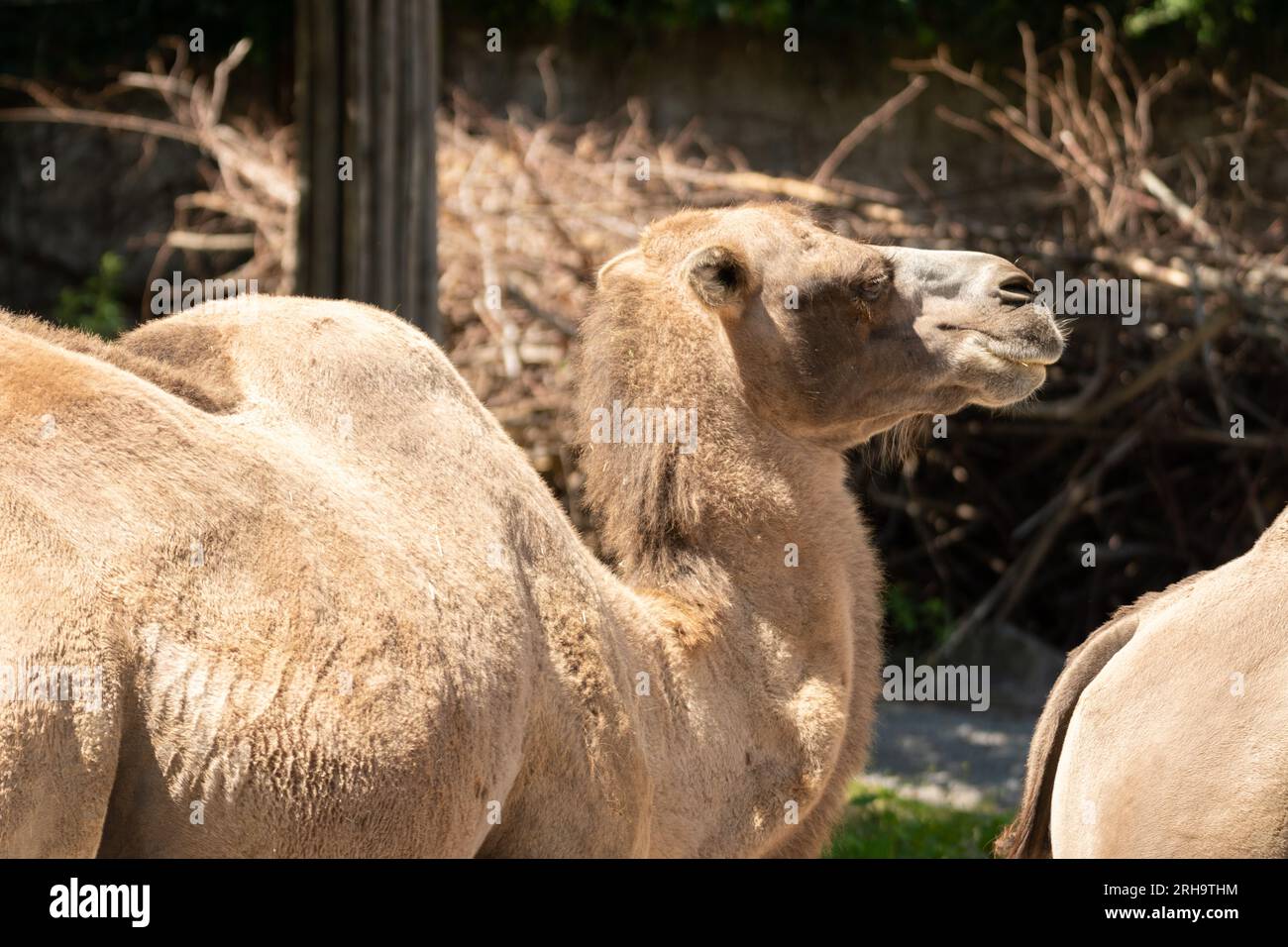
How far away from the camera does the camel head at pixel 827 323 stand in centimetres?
393

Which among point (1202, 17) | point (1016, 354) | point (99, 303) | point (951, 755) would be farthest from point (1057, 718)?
point (99, 303)

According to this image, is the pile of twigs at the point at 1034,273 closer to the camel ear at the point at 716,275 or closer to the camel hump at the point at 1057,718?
the camel ear at the point at 716,275

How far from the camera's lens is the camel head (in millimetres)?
3932

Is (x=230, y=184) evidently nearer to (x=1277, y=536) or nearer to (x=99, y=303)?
(x=99, y=303)

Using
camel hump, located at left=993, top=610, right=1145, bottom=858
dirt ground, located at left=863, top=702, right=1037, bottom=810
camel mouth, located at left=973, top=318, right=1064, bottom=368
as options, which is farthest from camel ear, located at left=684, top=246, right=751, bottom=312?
dirt ground, located at left=863, top=702, right=1037, bottom=810

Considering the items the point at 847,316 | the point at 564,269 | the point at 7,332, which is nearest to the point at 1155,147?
the point at 564,269

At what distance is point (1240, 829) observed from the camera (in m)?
2.94

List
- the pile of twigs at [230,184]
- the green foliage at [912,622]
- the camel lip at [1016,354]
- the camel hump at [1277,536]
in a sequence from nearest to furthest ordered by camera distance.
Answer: the camel hump at [1277,536] < the camel lip at [1016,354] < the green foliage at [912,622] < the pile of twigs at [230,184]

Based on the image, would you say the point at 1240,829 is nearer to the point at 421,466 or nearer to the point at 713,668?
the point at 713,668

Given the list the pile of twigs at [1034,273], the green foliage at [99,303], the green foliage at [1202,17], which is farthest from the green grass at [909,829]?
the green foliage at [99,303]

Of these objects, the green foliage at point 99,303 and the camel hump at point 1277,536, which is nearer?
the camel hump at point 1277,536

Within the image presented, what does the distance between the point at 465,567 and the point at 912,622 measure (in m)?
7.03

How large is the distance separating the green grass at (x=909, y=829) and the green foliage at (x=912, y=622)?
262cm

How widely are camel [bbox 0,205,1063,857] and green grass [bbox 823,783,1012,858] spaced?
2.14 metres
